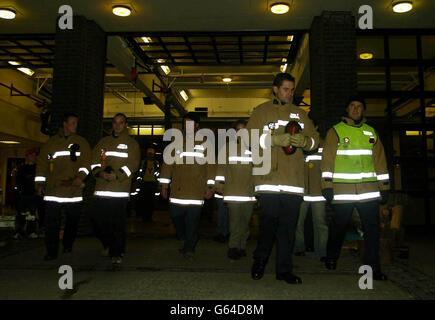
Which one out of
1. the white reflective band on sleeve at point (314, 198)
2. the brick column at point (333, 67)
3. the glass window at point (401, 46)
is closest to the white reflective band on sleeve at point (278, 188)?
the white reflective band on sleeve at point (314, 198)

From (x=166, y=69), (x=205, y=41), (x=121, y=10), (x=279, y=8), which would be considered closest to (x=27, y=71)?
(x=166, y=69)

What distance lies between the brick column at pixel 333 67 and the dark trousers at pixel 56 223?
4.78m

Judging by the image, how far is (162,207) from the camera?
15.8 m

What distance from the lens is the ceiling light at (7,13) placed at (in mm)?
7059

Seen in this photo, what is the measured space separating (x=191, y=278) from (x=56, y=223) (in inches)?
90.1

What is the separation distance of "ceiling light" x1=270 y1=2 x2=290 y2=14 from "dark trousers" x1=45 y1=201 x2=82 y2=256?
5.21m

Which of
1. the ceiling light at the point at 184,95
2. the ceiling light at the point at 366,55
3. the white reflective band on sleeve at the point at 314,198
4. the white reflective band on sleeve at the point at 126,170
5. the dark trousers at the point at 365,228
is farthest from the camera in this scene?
the ceiling light at the point at 184,95

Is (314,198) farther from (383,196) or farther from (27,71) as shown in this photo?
(27,71)

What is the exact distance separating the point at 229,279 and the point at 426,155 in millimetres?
6106

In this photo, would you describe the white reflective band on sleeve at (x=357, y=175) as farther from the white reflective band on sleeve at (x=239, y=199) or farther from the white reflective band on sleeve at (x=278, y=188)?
the white reflective band on sleeve at (x=239, y=199)

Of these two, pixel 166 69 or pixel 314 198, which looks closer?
pixel 314 198

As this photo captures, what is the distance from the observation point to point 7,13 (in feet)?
23.5
